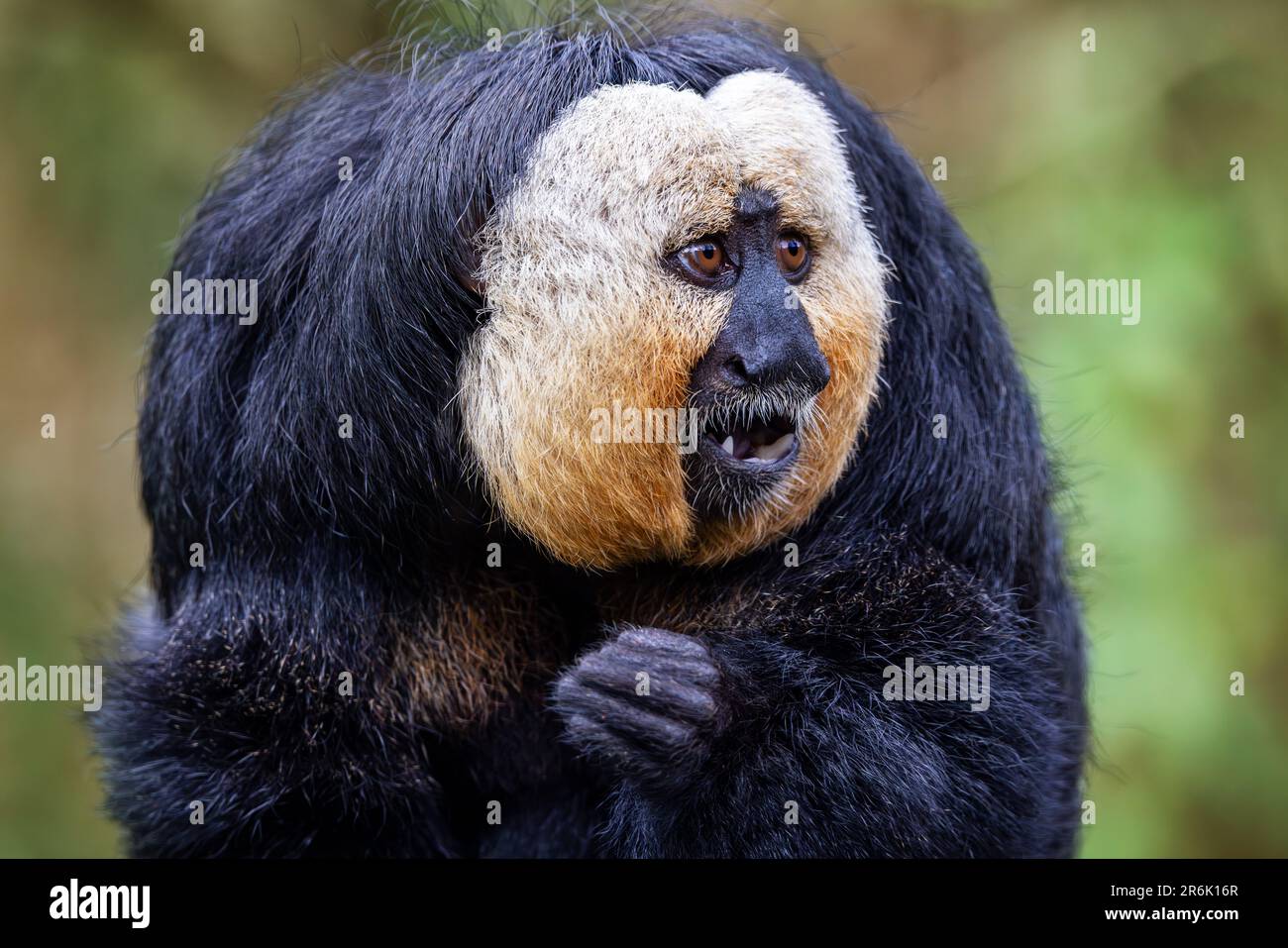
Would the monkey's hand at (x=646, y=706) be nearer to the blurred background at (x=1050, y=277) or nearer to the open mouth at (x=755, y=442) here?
the open mouth at (x=755, y=442)

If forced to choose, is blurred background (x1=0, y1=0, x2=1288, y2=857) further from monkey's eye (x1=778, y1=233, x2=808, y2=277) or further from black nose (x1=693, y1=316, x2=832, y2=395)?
black nose (x1=693, y1=316, x2=832, y2=395)

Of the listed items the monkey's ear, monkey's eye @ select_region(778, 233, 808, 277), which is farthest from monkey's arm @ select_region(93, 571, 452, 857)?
monkey's eye @ select_region(778, 233, 808, 277)

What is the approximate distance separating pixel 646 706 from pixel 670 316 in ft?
3.06

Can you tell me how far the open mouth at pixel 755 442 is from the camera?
3.32m

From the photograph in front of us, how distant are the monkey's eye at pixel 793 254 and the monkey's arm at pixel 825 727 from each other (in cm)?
77

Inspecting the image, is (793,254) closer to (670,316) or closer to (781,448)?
(670,316)

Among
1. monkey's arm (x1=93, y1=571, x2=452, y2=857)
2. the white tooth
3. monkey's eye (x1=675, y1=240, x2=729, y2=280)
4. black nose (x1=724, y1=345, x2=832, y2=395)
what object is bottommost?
monkey's arm (x1=93, y1=571, x2=452, y2=857)

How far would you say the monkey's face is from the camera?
3.14 meters

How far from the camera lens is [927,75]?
7211 millimetres

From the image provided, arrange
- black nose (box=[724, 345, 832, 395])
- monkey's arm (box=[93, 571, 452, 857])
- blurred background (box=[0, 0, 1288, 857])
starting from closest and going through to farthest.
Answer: black nose (box=[724, 345, 832, 395]) < monkey's arm (box=[93, 571, 452, 857]) < blurred background (box=[0, 0, 1288, 857])

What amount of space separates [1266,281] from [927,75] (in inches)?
86.9

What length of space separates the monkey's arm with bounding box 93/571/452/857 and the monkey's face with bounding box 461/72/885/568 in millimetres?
630

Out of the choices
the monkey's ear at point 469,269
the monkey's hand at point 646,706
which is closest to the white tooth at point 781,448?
the monkey's hand at point 646,706
